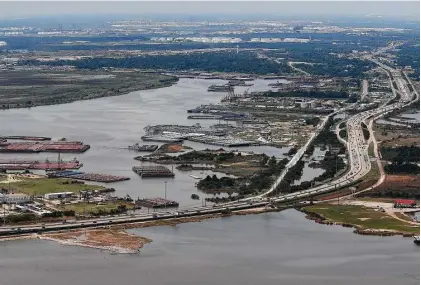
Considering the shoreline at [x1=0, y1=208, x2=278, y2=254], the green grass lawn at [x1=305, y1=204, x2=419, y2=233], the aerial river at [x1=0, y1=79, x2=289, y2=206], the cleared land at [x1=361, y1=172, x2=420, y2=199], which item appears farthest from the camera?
the aerial river at [x1=0, y1=79, x2=289, y2=206]

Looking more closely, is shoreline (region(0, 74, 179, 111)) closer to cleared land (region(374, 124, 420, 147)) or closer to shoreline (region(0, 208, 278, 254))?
cleared land (region(374, 124, 420, 147))

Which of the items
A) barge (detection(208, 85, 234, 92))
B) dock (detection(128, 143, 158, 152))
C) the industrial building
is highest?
the industrial building

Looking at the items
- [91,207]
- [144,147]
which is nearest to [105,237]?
[91,207]

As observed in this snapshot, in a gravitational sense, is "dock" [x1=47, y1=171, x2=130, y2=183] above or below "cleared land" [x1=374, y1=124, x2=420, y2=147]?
below

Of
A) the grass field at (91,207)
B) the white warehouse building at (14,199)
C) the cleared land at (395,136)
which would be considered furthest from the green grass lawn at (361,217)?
the cleared land at (395,136)

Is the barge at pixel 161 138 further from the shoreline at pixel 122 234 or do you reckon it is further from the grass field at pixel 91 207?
the shoreline at pixel 122 234

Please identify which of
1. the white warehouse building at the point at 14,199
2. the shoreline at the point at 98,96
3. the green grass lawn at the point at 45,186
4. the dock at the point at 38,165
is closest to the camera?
the white warehouse building at the point at 14,199

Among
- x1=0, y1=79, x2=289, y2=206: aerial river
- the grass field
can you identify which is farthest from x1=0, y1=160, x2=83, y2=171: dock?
the grass field
